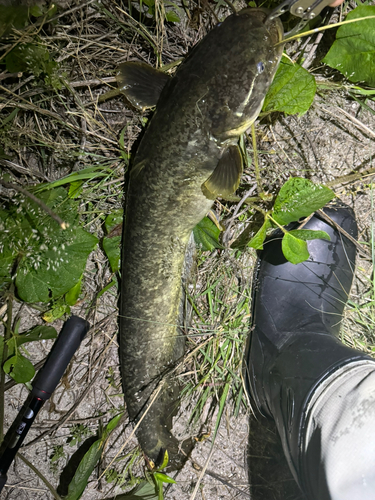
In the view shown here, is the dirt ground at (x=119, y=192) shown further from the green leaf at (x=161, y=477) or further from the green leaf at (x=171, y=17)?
the green leaf at (x=161, y=477)

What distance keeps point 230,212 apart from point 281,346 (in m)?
0.80

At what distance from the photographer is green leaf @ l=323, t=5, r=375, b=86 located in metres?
1.59

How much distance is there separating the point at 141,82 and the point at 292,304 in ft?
4.72

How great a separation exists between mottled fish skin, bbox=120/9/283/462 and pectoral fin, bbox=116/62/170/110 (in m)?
0.09

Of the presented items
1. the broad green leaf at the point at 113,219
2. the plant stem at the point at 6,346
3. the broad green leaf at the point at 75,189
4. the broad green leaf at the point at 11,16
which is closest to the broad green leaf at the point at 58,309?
the plant stem at the point at 6,346

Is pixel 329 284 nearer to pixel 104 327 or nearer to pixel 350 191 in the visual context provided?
pixel 350 191

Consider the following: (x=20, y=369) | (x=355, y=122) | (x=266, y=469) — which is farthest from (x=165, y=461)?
(x=355, y=122)

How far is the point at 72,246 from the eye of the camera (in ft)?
6.21

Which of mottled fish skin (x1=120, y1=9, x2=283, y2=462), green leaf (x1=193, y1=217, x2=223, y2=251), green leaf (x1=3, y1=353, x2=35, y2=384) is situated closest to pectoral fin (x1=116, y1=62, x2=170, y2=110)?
mottled fish skin (x1=120, y1=9, x2=283, y2=462)

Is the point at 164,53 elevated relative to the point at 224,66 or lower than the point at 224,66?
elevated

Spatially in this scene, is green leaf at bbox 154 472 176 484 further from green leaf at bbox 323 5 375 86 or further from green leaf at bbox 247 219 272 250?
green leaf at bbox 323 5 375 86

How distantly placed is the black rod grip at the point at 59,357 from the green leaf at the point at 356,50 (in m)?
1.91

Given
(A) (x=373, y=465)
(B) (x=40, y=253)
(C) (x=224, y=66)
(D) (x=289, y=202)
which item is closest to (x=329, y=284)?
(D) (x=289, y=202)

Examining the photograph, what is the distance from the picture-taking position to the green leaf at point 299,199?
168 centimetres
